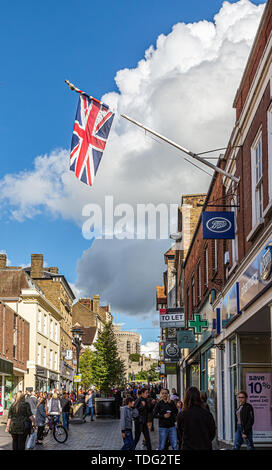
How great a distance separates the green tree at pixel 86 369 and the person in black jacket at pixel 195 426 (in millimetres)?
80036

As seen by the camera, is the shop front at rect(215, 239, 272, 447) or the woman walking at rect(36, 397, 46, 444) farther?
the woman walking at rect(36, 397, 46, 444)

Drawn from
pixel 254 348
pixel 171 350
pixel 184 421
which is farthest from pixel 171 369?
pixel 184 421

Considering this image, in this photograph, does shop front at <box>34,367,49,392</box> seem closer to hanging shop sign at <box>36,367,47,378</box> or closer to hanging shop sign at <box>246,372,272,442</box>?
hanging shop sign at <box>36,367,47,378</box>

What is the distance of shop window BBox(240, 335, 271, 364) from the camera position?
17453 mm

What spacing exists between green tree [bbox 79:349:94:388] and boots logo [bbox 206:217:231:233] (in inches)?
2849

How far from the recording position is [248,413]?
13.9 metres

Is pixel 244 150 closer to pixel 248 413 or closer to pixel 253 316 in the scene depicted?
pixel 253 316

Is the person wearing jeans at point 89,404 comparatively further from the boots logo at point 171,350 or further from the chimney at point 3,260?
the chimney at point 3,260

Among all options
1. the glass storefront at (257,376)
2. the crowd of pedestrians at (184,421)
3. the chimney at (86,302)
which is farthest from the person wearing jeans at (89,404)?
the chimney at (86,302)

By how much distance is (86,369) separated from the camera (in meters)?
90.8

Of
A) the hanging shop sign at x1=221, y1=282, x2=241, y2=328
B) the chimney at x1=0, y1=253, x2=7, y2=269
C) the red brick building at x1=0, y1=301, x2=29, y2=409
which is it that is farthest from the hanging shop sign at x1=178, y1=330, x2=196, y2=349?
the chimney at x1=0, y1=253, x2=7, y2=269

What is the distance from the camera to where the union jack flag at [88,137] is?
15.2m
